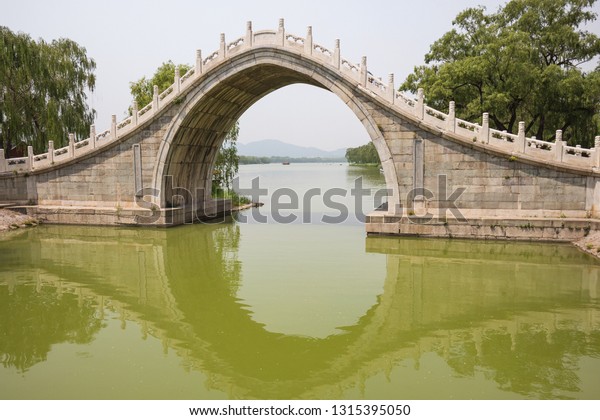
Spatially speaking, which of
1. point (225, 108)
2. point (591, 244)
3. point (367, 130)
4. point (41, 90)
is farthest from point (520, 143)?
point (41, 90)

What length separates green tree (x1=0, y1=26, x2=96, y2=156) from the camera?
25.2m

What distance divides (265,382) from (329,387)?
0.89 metres

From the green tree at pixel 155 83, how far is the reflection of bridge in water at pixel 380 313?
16115 mm

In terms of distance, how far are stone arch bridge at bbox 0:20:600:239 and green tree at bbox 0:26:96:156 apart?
4.50 m

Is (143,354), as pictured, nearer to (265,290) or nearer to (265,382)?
(265,382)

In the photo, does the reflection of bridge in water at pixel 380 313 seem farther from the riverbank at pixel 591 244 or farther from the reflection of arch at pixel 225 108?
the reflection of arch at pixel 225 108

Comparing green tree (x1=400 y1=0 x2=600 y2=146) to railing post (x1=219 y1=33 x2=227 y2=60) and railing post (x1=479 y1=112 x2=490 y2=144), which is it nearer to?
railing post (x1=479 y1=112 x2=490 y2=144)

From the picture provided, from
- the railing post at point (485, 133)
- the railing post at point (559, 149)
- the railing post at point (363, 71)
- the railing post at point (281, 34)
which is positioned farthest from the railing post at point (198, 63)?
the railing post at point (559, 149)

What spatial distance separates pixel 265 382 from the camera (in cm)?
701

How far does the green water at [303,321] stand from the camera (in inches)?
276

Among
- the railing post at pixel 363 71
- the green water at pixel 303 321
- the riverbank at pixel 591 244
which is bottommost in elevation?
the green water at pixel 303 321

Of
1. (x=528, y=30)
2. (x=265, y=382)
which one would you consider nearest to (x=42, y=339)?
(x=265, y=382)

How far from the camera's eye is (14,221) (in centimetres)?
2061

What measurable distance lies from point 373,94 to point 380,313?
9420mm
